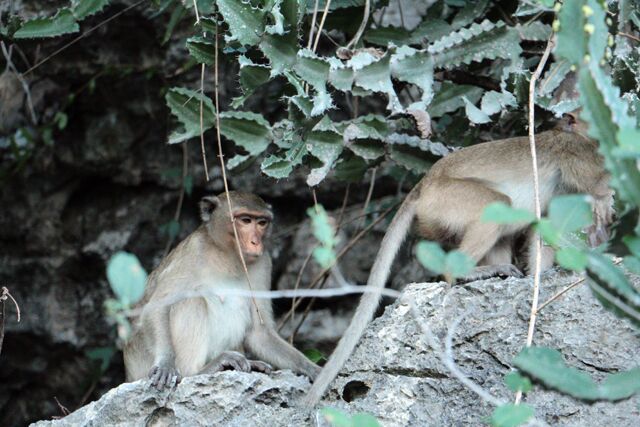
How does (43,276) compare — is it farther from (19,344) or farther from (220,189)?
(220,189)

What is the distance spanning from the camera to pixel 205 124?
6305mm

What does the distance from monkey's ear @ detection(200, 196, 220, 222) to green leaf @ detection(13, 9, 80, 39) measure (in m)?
1.41

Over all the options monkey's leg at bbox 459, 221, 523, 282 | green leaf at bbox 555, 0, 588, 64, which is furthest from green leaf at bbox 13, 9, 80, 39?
green leaf at bbox 555, 0, 588, 64

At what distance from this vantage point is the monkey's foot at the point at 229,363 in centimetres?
596

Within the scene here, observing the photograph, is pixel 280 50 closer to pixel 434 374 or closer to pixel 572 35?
pixel 434 374

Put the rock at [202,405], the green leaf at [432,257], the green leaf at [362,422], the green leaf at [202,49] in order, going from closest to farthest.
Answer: the green leaf at [362,422], the green leaf at [432,257], the rock at [202,405], the green leaf at [202,49]

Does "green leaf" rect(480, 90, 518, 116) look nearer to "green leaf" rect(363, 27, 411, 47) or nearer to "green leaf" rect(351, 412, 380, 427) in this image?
"green leaf" rect(363, 27, 411, 47)

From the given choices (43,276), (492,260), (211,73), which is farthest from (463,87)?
(43,276)

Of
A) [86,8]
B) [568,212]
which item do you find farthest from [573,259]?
[86,8]

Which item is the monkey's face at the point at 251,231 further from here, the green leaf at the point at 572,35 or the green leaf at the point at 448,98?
the green leaf at the point at 572,35

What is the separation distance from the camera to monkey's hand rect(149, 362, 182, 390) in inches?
210

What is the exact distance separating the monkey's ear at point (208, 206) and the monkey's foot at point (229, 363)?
3.85ft

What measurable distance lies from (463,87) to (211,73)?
8.49 ft

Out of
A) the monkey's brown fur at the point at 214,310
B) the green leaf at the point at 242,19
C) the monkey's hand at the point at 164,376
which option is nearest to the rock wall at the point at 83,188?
the monkey's brown fur at the point at 214,310
